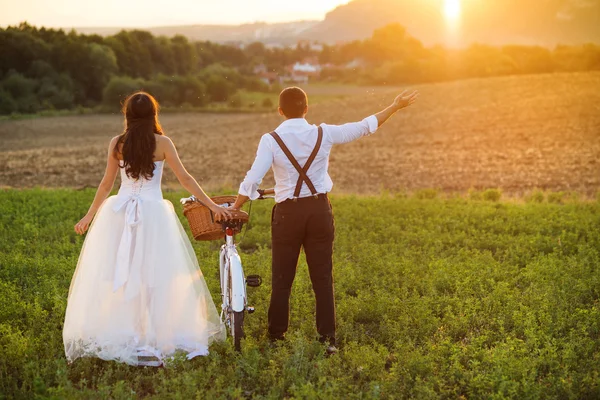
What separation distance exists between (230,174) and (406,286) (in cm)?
1826

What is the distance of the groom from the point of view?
232 inches

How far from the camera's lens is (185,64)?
81.3 m

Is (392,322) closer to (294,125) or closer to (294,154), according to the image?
(294,154)

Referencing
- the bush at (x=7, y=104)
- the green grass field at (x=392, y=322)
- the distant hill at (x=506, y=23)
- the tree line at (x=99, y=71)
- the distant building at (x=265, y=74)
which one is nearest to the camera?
the green grass field at (x=392, y=322)

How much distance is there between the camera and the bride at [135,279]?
612 centimetres

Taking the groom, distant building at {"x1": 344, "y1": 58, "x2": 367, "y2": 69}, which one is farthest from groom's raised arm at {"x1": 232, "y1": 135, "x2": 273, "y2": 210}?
distant building at {"x1": 344, "y1": 58, "x2": 367, "y2": 69}

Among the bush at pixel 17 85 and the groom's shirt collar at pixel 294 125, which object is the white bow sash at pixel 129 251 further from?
the bush at pixel 17 85

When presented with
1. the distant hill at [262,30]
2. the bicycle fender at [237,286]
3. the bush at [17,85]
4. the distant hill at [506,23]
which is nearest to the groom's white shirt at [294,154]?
the bicycle fender at [237,286]

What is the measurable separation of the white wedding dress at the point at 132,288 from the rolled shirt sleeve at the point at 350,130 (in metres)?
1.72

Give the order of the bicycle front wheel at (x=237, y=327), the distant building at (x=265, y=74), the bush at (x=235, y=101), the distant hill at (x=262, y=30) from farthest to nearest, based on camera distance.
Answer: the distant hill at (x=262, y=30), the distant building at (x=265, y=74), the bush at (x=235, y=101), the bicycle front wheel at (x=237, y=327)

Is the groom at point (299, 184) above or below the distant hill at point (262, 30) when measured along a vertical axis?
below

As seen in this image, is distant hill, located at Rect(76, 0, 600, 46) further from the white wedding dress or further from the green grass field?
the white wedding dress

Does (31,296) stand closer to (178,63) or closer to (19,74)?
(19,74)

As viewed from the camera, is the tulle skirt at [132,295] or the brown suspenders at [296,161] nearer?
the brown suspenders at [296,161]
